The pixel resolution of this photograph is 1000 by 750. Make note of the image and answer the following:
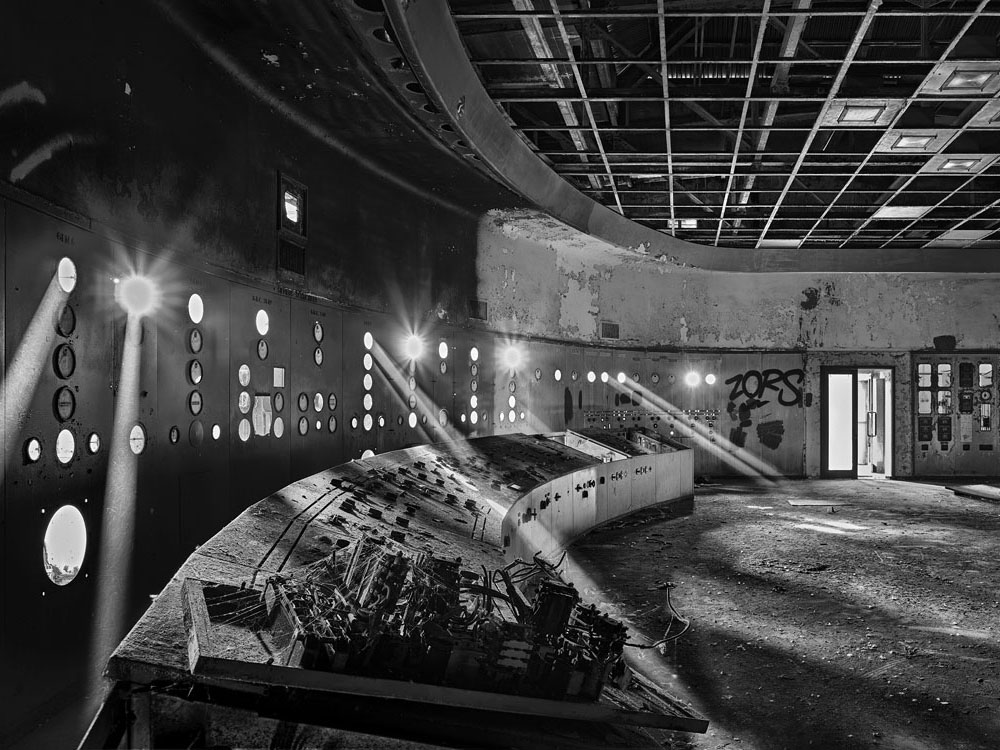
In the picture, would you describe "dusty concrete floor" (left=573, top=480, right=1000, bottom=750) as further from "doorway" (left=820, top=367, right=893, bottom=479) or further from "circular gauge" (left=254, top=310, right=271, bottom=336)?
"doorway" (left=820, top=367, right=893, bottom=479)

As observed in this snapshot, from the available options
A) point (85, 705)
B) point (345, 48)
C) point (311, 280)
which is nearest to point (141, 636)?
point (85, 705)

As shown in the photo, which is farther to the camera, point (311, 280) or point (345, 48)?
point (311, 280)

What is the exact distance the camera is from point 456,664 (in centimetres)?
201

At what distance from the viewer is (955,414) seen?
1323 cm

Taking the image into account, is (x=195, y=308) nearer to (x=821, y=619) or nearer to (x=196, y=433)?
(x=196, y=433)

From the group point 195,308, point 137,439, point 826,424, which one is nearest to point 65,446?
point 137,439

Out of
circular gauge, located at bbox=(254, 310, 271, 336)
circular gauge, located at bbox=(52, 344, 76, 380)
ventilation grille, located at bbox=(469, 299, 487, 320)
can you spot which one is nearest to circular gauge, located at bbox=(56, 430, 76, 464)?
circular gauge, located at bbox=(52, 344, 76, 380)

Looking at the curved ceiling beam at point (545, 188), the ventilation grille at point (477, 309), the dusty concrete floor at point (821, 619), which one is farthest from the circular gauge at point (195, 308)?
the ventilation grille at point (477, 309)

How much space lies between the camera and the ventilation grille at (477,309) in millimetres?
9173

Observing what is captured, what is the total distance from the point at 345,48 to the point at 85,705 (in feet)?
12.8

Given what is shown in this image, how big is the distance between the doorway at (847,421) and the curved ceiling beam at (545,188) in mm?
2047

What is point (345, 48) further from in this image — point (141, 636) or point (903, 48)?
point (903, 48)

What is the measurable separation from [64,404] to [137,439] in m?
0.61

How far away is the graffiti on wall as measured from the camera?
13.4 metres
